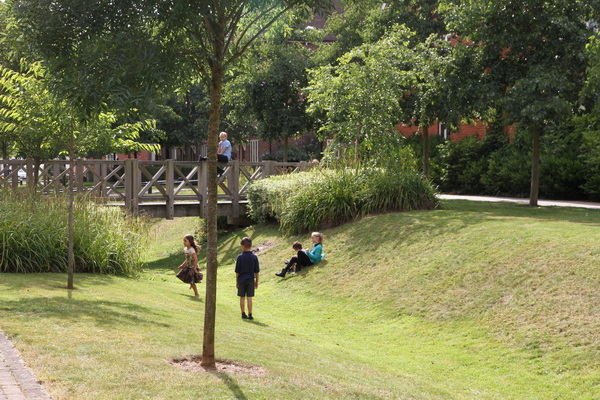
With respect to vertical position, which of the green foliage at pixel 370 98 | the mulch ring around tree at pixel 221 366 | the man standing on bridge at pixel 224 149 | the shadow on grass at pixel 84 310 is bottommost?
the mulch ring around tree at pixel 221 366

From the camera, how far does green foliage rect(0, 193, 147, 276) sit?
12656 millimetres

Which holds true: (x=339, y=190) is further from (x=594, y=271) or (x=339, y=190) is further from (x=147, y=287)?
(x=594, y=271)

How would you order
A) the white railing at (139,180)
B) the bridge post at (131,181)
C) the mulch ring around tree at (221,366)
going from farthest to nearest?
the bridge post at (131,181)
the white railing at (139,180)
the mulch ring around tree at (221,366)

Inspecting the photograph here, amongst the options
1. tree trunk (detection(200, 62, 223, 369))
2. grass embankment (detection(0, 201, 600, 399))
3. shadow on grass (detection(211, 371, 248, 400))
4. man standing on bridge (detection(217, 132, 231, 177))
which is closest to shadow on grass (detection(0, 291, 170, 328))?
grass embankment (detection(0, 201, 600, 399))

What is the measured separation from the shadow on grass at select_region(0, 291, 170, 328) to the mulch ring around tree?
60.6 inches

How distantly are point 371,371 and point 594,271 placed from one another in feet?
13.8

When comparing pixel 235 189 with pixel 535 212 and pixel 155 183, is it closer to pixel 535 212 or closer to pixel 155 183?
pixel 155 183

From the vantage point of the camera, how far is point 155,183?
67.0 ft

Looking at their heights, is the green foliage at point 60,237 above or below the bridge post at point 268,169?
below

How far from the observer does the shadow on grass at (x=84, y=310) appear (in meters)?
8.46

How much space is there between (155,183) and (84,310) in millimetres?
11674

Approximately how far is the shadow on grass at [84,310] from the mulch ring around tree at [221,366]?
1.54 m

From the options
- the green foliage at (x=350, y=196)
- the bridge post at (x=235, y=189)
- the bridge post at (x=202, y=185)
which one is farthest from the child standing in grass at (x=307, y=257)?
the bridge post at (x=235, y=189)

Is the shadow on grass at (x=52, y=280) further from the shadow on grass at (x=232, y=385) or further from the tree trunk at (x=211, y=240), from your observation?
the shadow on grass at (x=232, y=385)
